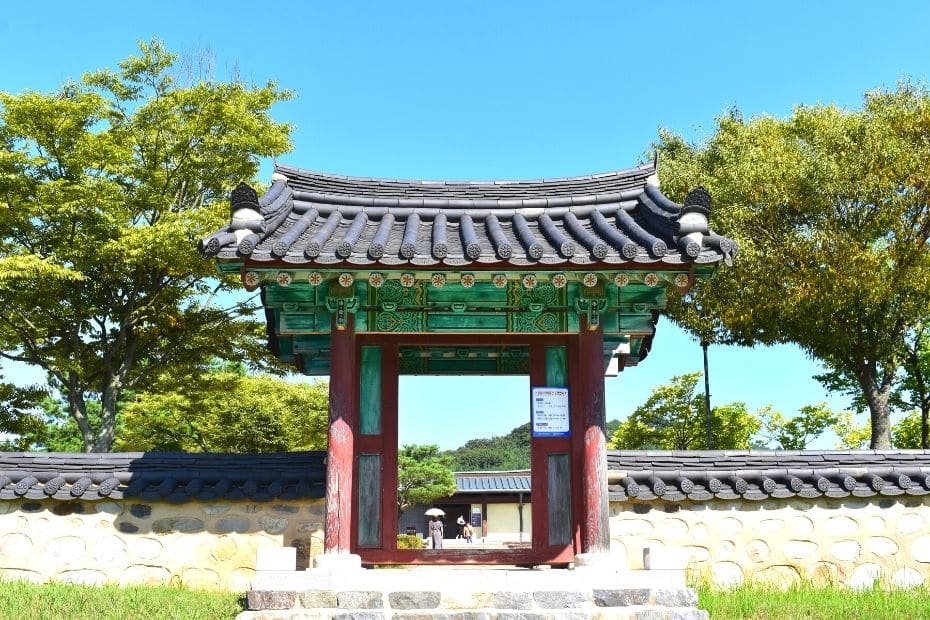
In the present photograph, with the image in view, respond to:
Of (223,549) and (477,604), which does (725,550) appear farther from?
(223,549)

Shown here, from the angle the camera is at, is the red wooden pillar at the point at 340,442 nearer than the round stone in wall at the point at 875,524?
Yes

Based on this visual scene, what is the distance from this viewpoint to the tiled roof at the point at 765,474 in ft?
28.2

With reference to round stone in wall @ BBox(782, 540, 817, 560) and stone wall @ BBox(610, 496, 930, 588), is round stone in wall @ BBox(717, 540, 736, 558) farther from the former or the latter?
round stone in wall @ BBox(782, 540, 817, 560)

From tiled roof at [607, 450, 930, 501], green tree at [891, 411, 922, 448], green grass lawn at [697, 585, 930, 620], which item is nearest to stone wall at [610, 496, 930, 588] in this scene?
tiled roof at [607, 450, 930, 501]

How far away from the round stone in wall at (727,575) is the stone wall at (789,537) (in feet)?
0.04

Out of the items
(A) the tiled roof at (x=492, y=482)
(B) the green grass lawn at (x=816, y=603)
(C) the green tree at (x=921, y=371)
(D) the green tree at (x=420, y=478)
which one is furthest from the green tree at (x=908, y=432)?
(B) the green grass lawn at (x=816, y=603)

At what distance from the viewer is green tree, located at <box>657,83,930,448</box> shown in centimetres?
1739

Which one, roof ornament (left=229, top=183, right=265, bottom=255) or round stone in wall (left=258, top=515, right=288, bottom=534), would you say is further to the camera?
round stone in wall (left=258, top=515, right=288, bottom=534)

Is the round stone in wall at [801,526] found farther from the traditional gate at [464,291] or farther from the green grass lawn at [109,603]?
the green grass lawn at [109,603]

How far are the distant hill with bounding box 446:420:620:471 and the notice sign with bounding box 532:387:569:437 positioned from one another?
1490 inches

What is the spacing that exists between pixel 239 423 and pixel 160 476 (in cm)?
Answer: 1605

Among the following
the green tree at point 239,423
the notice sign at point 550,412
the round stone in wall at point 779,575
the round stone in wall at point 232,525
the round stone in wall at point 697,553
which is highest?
the green tree at point 239,423

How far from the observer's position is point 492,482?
32.5 meters

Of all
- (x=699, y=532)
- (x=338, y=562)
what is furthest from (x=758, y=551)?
(x=338, y=562)
